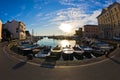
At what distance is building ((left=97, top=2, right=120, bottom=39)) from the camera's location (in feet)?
197

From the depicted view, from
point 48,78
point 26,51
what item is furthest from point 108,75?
point 26,51

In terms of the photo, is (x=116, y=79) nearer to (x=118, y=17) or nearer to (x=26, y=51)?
(x=26, y=51)

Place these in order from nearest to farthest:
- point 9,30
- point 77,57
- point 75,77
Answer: point 75,77, point 77,57, point 9,30

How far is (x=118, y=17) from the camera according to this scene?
59.2 meters

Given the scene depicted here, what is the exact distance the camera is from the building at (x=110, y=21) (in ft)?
197

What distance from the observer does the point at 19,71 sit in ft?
57.0

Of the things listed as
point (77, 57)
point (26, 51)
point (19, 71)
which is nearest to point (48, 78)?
point (19, 71)

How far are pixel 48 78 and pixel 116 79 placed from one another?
6.74 m

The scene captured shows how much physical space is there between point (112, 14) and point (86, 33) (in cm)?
5744

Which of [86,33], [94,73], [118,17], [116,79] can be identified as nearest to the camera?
[116,79]

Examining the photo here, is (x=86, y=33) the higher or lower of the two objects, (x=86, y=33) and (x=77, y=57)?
the higher

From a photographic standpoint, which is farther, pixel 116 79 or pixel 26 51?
pixel 26 51

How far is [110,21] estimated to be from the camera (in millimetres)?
67125

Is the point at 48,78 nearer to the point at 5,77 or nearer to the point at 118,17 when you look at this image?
the point at 5,77
